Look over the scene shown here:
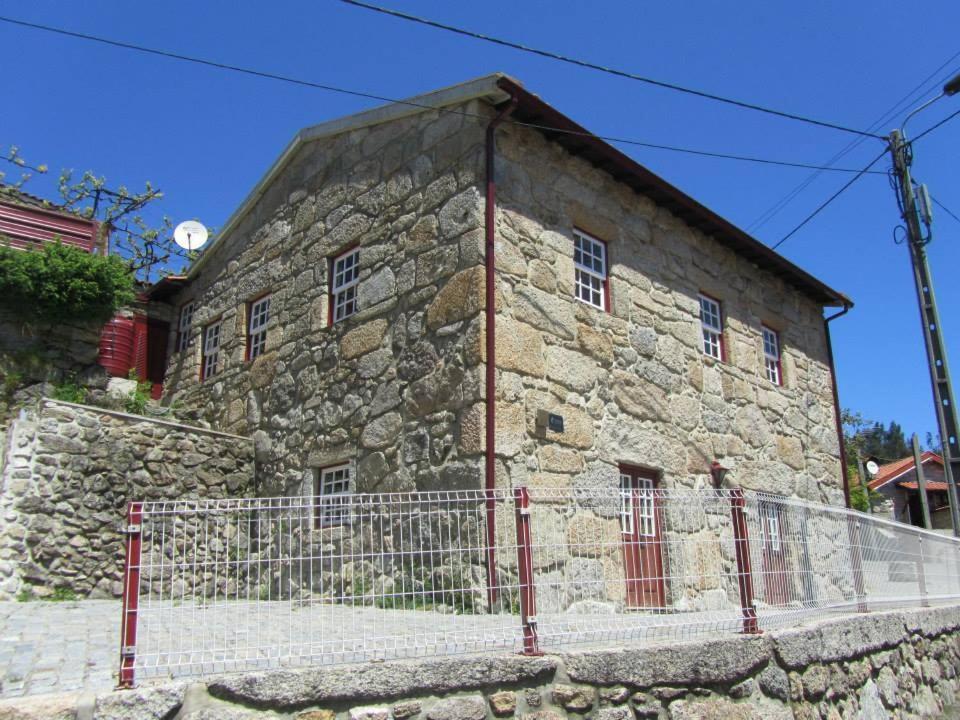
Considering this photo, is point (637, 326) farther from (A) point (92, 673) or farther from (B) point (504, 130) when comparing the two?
(A) point (92, 673)

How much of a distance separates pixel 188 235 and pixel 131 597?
38.1 ft

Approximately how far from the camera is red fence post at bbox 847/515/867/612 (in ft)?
23.2

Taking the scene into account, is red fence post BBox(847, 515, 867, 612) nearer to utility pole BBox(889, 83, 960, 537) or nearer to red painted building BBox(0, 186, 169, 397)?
utility pole BBox(889, 83, 960, 537)

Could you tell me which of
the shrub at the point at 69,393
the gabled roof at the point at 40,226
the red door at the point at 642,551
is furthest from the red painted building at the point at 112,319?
the red door at the point at 642,551

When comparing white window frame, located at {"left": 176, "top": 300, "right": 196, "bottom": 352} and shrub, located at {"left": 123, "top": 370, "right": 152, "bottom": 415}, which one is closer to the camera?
shrub, located at {"left": 123, "top": 370, "right": 152, "bottom": 415}

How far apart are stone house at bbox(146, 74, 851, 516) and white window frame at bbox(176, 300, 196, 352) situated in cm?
45

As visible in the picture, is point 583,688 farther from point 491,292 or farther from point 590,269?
point 590,269

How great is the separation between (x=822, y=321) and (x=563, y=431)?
7834 millimetres

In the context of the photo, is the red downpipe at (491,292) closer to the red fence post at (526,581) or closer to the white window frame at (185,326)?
the red fence post at (526,581)

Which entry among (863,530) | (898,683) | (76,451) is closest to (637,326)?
(863,530)

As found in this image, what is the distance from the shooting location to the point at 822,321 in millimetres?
14180

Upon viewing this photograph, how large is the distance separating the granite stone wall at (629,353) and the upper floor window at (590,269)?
12 centimetres

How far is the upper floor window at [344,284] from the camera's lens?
9.89m

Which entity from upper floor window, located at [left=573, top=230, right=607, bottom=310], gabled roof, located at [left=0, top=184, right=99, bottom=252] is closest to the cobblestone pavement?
upper floor window, located at [left=573, top=230, right=607, bottom=310]
